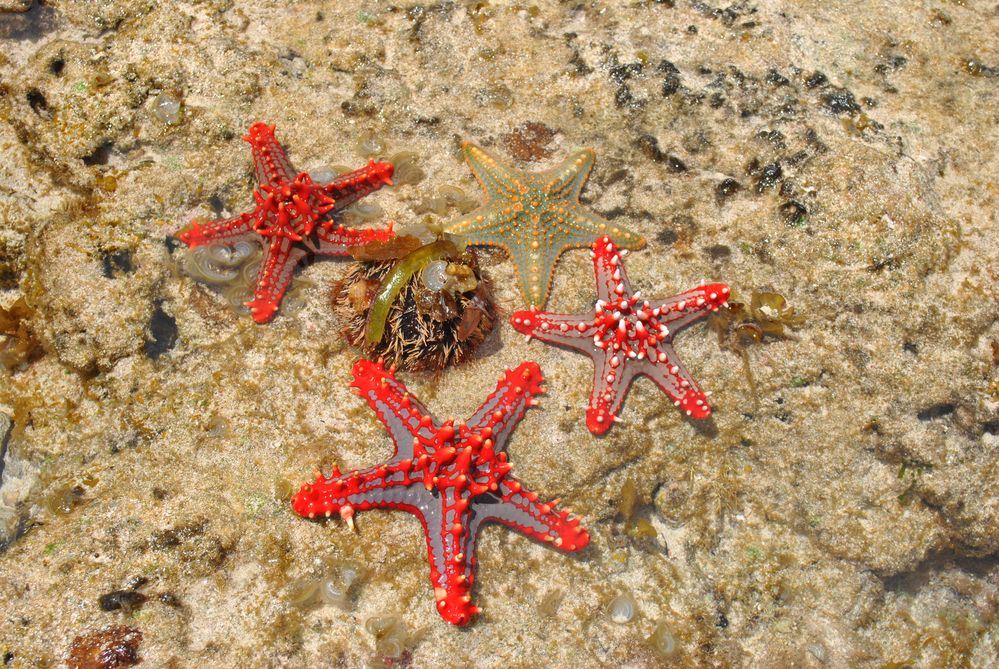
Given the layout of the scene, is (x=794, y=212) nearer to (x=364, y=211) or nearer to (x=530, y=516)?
(x=530, y=516)

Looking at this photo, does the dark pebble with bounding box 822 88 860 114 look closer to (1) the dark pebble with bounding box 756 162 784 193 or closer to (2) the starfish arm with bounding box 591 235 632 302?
(1) the dark pebble with bounding box 756 162 784 193

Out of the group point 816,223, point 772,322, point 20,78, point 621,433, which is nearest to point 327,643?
point 621,433

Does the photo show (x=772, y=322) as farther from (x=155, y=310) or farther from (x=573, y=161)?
(x=155, y=310)

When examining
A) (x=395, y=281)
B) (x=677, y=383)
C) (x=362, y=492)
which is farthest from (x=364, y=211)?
(x=677, y=383)

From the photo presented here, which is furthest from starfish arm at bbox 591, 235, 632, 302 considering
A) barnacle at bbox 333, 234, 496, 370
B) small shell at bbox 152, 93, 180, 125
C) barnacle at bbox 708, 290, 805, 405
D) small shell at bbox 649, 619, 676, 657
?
small shell at bbox 152, 93, 180, 125

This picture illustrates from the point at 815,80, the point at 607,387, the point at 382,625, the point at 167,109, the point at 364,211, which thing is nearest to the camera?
the point at 382,625

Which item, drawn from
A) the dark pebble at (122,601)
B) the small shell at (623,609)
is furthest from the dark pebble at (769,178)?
the dark pebble at (122,601)
